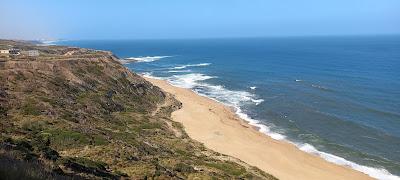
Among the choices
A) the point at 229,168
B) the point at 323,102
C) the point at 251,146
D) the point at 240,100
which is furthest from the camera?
the point at 240,100

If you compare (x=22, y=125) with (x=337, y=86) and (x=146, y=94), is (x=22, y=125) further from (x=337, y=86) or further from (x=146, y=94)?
(x=337, y=86)

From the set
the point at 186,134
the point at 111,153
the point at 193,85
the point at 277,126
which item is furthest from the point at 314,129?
the point at 193,85

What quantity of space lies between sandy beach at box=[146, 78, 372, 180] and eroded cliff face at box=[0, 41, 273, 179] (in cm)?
282

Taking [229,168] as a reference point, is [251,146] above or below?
below

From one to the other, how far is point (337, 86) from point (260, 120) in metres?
31.1

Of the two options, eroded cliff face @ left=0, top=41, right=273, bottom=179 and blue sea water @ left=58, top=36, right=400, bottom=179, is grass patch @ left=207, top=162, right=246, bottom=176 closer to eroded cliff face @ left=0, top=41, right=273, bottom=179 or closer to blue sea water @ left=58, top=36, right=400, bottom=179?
eroded cliff face @ left=0, top=41, right=273, bottom=179

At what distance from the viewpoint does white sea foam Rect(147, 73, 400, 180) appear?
137ft

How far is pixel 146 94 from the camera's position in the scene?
6781 centimetres

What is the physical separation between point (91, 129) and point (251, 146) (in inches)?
677

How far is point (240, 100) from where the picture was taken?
76000 millimetres

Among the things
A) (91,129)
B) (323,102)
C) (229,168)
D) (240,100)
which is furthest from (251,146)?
(323,102)

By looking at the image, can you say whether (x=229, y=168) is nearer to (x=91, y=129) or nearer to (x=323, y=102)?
(x=91, y=129)

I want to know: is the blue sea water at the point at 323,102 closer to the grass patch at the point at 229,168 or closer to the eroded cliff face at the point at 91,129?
the eroded cliff face at the point at 91,129

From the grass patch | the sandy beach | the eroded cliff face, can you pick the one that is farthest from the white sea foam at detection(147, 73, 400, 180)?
the grass patch
